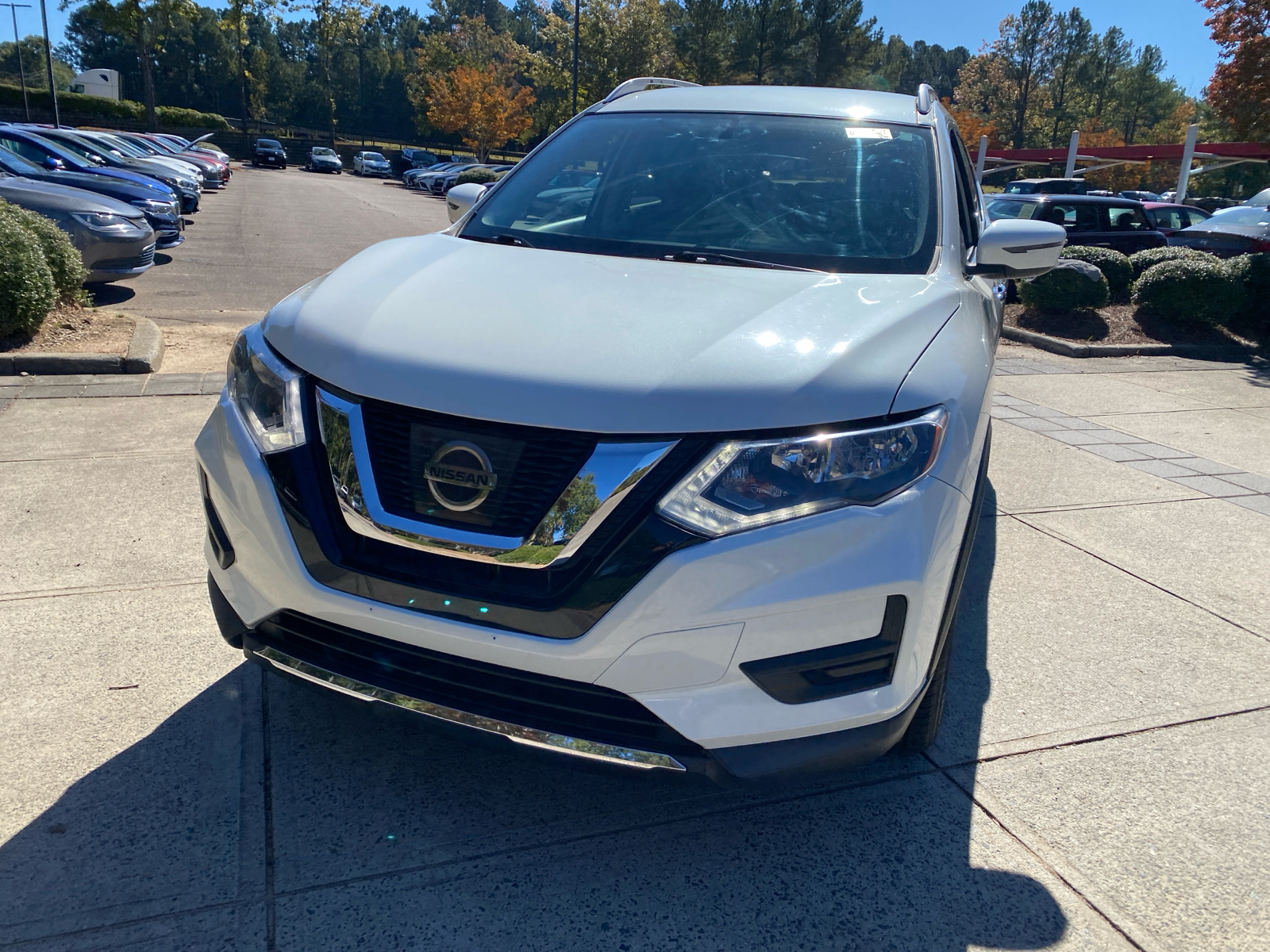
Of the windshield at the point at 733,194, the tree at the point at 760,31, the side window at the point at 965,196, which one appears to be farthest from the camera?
the tree at the point at 760,31

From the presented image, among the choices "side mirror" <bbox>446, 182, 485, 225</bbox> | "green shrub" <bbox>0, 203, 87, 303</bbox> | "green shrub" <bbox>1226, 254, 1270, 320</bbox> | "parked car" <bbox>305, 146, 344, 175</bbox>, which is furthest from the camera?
"parked car" <bbox>305, 146, 344, 175</bbox>

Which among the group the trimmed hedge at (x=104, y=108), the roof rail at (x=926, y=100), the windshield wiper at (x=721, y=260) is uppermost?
the trimmed hedge at (x=104, y=108)

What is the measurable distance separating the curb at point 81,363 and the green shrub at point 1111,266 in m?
10.2

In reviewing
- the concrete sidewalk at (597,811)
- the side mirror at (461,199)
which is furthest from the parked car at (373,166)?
the concrete sidewalk at (597,811)

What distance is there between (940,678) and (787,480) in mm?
948

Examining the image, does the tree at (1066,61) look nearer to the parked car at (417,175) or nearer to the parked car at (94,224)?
the parked car at (417,175)

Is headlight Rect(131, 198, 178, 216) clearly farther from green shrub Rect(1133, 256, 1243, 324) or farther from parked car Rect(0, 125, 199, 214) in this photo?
green shrub Rect(1133, 256, 1243, 324)

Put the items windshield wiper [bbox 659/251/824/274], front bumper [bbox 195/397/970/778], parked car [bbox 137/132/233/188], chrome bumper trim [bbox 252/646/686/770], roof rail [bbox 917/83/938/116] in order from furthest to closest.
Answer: parked car [bbox 137/132/233/188] < roof rail [bbox 917/83/938/116] < windshield wiper [bbox 659/251/824/274] < chrome bumper trim [bbox 252/646/686/770] < front bumper [bbox 195/397/970/778]

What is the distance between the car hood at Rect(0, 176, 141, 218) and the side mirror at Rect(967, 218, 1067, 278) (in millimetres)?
9460

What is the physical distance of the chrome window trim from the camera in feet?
6.48

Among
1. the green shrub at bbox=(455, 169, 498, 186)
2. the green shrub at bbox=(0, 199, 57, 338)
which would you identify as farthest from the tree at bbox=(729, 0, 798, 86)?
the green shrub at bbox=(0, 199, 57, 338)

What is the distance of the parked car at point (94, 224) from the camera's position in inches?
377

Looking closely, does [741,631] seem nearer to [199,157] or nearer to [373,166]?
[199,157]

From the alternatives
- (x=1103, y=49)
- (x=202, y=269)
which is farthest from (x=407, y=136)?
(x=202, y=269)
